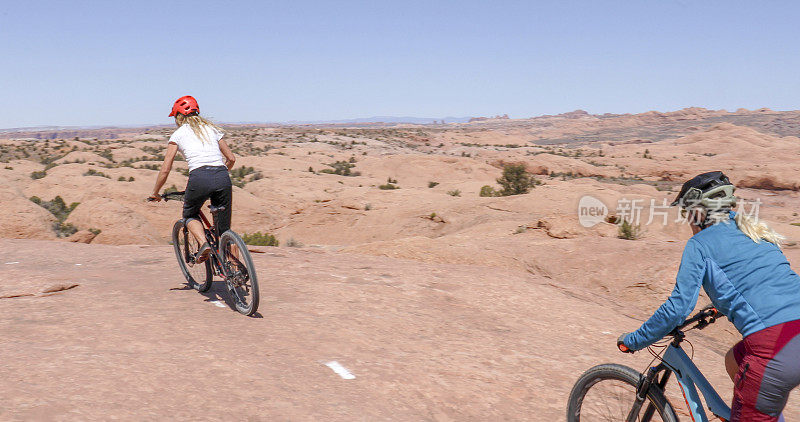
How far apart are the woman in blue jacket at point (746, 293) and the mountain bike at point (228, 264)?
3861 mm

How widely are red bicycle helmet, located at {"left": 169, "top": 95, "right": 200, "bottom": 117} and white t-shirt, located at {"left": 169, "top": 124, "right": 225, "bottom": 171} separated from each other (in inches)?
7.1

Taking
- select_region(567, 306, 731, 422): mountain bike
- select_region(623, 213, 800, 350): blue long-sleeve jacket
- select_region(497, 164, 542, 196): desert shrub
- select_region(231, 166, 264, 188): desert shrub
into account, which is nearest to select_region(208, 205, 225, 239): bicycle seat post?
select_region(567, 306, 731, 422): mountain bike

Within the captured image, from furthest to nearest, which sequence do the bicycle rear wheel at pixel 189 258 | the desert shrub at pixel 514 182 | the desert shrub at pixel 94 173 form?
the desert shrub at pixel 514 182
the desert shrub at pixel 94 173
the bicycle rear wheel at pixel 189 258

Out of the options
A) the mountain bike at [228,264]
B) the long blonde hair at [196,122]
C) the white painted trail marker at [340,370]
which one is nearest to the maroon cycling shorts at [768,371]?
the white painted trail marker at [340,370]

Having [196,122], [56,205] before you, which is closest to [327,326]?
[196,122]

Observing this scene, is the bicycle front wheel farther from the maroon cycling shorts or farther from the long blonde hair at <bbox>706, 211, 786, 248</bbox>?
the long blonde hair at <bbox>706, 211, 786, 248</bbox>

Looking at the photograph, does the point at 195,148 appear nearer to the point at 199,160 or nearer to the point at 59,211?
the point at 199,160

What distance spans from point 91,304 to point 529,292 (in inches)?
218

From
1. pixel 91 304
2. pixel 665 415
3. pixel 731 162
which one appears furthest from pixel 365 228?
pixel 731 162

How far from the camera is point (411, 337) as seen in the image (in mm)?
5391

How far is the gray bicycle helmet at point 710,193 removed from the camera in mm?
2662

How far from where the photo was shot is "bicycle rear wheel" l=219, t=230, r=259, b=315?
535 centimetres

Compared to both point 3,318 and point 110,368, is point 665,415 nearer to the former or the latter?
point 110,368

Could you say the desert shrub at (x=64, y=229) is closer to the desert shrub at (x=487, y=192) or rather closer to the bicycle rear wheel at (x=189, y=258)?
the bicycle rear wheel at (x=189, y=258)
